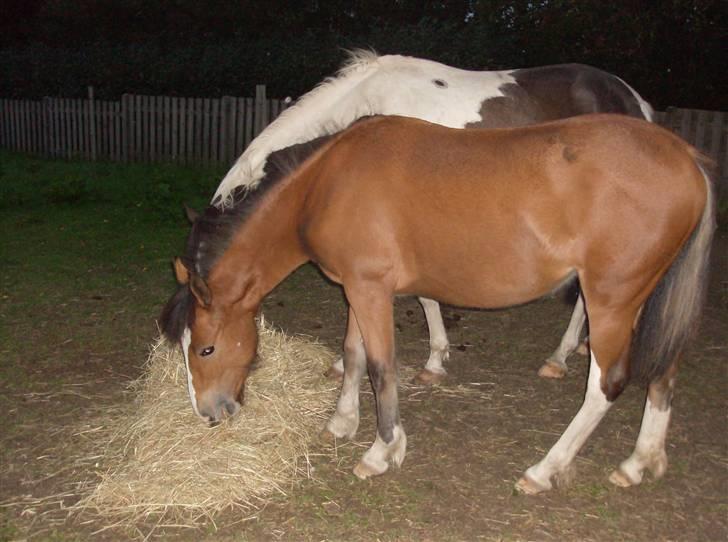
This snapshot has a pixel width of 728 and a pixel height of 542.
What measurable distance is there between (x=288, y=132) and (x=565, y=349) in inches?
107

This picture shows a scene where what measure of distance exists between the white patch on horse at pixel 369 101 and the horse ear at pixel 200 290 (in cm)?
49

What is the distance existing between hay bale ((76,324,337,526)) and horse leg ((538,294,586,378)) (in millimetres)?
1655

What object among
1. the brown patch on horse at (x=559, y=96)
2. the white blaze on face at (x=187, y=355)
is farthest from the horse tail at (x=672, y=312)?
the white blaze on face at (x=187, y=355)

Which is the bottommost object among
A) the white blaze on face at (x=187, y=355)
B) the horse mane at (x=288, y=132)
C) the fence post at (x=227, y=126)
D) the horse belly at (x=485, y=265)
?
the fence post at (x=227, y=126)

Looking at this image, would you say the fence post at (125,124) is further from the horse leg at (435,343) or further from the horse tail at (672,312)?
the horse tail at (672,312)

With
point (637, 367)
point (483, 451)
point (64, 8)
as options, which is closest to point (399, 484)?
point (483, 451)

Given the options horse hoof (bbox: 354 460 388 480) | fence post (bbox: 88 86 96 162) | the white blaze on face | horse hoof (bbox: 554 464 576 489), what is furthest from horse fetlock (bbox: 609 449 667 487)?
fence post (bbox: 88 86 96 162)

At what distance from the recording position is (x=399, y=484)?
11.5ft

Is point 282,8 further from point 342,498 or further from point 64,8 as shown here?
point 342,498

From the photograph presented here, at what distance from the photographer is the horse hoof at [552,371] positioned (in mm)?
4926

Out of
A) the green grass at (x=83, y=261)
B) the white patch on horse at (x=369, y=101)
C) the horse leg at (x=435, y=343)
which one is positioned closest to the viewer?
the white patch on horse at (x=369, y=101)

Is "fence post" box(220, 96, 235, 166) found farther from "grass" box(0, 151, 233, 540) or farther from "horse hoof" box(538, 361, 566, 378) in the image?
"horse hoof" box(538, 361, 566, 378)

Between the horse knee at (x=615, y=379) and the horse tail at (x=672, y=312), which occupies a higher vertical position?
the horse tail at (x=672, y=312)

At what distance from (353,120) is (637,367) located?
2063mm
